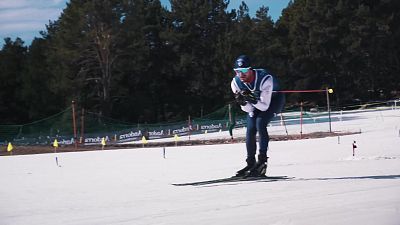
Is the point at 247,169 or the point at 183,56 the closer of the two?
the point at 247,169

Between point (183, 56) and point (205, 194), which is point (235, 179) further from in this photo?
point (183, 56)

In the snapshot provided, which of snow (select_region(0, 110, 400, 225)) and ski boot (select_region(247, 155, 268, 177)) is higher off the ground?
ski boot (select_region(247, 155, 268, 177))

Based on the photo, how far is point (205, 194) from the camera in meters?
7.66

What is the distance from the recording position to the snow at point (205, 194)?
6090 mm

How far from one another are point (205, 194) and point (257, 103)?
2565 millimetres

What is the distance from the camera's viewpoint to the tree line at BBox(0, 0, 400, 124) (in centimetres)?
4947

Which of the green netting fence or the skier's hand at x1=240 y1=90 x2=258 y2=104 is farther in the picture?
the green netting fence

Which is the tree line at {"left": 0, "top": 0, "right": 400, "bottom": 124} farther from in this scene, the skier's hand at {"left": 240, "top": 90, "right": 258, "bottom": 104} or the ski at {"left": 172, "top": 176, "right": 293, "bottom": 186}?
the ski at {"left": 172, "top": 176, "right": 293, "bottom": 186}

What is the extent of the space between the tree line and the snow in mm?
38761

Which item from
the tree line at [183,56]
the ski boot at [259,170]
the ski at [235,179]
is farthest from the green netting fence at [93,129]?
the ski at [235,179]

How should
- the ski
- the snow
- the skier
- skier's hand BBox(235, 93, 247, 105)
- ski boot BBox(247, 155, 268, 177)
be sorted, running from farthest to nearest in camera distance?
skier's hand BBox(235, 93, 247, 105) < the skier < ski boot BBox(247, 155, 268, 177) < the ski < the snow

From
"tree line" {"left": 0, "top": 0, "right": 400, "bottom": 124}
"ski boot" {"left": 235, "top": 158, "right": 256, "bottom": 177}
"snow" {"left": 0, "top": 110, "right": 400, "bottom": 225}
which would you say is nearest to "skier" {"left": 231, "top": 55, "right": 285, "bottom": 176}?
"ski boot" {"left": 235, "top": 158, "right": 256, "bottom": 177}

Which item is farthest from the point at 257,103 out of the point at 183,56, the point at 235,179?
the point at 183,56

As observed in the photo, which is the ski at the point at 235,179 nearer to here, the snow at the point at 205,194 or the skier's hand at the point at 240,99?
the snow at the point at 205,194
